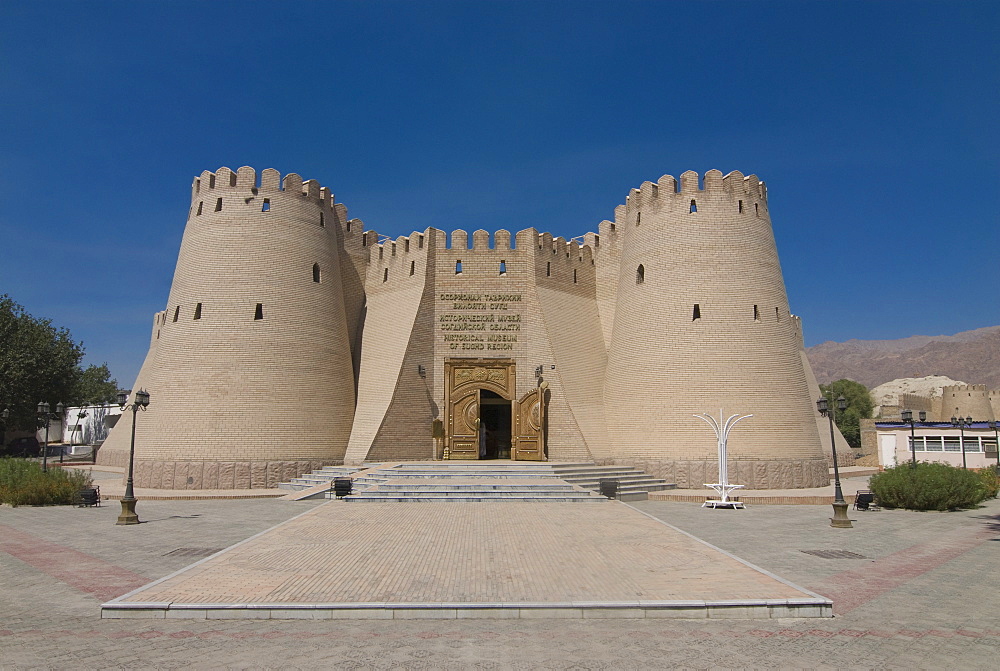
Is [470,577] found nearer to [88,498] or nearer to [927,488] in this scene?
[88,498]

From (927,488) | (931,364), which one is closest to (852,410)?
(927,488)

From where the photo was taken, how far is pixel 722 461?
18766mm

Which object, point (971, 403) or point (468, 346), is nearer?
point (468, 346)

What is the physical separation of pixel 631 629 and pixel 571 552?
11.2ft

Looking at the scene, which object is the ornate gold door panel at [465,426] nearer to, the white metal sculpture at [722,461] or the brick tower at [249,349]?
the brick tower at [249,349]

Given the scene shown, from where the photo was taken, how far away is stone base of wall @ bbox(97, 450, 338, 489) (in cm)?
2086

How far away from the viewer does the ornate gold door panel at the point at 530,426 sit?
23.3 meters

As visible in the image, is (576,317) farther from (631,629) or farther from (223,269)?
(631,629)

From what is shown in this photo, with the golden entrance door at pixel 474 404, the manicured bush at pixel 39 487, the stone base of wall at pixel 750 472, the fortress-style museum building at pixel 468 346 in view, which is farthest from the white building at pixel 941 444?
the manicured bush at pixel 39 487

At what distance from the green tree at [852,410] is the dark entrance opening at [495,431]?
103 feet

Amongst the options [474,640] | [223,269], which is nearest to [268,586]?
[474,640]

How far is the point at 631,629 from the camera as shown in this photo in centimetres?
694

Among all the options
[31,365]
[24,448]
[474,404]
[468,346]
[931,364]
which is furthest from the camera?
[931,364]

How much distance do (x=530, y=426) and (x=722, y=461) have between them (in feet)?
23.5
